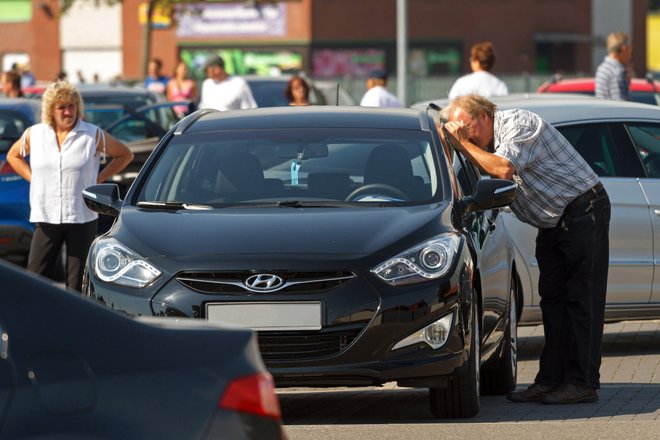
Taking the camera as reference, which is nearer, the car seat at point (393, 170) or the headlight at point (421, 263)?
the headlight at point (421, 263)

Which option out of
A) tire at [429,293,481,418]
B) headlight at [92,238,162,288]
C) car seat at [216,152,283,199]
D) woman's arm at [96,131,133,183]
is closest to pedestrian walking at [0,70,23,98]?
woman's arm at [96,131,133,183]

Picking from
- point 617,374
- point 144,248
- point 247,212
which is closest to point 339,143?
point 247,212

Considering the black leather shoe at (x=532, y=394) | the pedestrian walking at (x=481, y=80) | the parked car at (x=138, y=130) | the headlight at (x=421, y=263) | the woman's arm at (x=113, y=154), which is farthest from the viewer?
the pedestrian walking at (x=481, y=80)

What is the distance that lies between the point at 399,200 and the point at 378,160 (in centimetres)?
35

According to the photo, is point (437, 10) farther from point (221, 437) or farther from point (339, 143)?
point (221, 437)

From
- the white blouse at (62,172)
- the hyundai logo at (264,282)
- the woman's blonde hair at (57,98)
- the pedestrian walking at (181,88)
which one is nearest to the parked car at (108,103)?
the woman's blonde hair at (57,98)

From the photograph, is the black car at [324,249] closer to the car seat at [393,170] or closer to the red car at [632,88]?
the car seat at [393,170]

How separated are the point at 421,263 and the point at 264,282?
0.72m

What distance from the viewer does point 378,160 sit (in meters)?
8.44

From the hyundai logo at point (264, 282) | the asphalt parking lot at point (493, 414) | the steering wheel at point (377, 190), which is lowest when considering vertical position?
the asphalt parking lot at point (493, 414)

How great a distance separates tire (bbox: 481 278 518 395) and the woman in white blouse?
2.86 meters

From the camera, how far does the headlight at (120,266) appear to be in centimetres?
743

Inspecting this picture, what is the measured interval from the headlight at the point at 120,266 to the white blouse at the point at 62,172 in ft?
8.91

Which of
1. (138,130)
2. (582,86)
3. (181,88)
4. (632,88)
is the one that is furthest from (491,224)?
(181,88)
